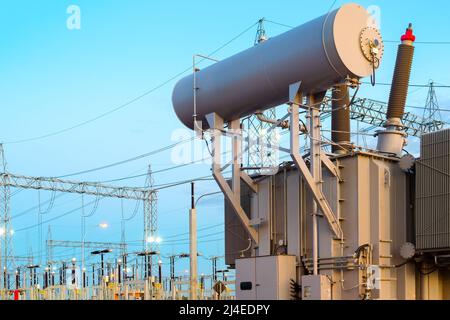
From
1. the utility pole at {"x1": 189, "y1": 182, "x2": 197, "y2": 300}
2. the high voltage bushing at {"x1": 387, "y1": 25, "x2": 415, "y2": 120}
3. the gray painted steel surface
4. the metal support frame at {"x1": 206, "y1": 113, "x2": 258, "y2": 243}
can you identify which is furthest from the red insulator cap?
the utility pole at {"x1": 189, "y1": 182, "x2": 197, "y2": 300}

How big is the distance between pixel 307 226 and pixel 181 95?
7534mm

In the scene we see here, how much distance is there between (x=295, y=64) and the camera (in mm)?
24984

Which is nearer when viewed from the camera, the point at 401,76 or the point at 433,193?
the point at 433,193

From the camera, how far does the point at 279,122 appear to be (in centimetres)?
2811

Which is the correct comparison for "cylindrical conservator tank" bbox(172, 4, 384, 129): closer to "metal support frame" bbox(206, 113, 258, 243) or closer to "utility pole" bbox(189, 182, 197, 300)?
"metal support frame" bbox(206, 113, 258, 243)

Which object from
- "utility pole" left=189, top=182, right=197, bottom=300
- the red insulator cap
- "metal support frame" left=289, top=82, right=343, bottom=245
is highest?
the red insulator cap

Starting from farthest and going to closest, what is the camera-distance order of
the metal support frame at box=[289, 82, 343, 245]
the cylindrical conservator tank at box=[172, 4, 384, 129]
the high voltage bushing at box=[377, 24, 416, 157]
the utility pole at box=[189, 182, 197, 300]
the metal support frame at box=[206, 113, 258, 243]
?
the metal support frame at box=[206, 113, 258, 243] < the utility pole at box=[189, 182, 197, 300] < the high voltage bushing at box=[377, 24, 416, 157] < the metal support frame at box=[289, 82, 343, 245] < the cylindrical conservator tank at box=[172, 4, 384, 129]

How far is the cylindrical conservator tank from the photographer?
24188 mm

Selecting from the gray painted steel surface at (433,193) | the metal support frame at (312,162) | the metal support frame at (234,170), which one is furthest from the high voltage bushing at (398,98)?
the metal support frame at (234,170)

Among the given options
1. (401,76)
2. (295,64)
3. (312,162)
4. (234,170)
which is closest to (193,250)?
(234,170)

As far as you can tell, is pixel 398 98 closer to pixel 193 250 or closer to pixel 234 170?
pixel 234 170

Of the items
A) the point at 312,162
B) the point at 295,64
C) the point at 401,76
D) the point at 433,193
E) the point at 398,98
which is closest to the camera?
the point at 433,193

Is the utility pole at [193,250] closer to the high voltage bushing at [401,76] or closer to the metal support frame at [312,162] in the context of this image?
the metal support frame at [312,162]

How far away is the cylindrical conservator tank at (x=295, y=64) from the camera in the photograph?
79.4 ft
